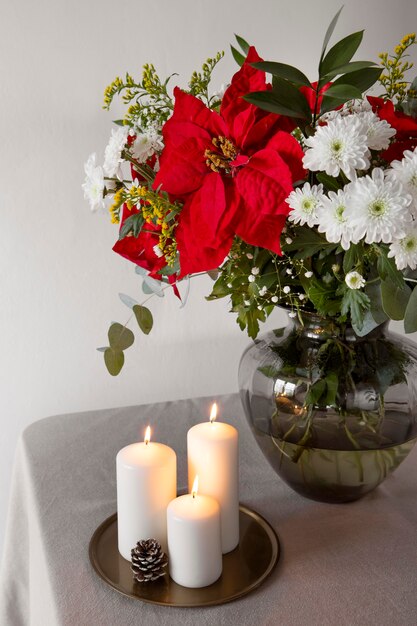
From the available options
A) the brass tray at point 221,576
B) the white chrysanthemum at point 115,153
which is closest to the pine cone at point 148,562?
the brass tray at point 221,576

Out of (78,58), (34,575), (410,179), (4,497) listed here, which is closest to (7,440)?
(4,497)

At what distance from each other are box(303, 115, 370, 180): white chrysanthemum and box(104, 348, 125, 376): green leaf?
37 centimetres

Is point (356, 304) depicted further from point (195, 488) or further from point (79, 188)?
point (79, 188)

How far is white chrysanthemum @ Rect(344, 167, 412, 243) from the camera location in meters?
0.61

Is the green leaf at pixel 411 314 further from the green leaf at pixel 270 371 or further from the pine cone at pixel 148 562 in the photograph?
the pine cone at pixel 148 562

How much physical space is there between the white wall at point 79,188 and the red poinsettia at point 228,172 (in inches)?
26.8

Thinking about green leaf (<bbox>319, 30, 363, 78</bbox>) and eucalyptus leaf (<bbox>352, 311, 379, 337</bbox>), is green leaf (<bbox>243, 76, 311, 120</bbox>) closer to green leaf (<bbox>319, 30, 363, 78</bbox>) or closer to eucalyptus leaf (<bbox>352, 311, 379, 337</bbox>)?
green leaf (<bbox>319, 30, 363, 78</bbox>)

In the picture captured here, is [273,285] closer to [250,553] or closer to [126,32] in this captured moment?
[250,553]

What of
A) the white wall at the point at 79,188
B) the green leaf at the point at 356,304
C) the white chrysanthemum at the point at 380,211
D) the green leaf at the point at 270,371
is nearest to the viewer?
the white chrysanthemum at the point at 380,211

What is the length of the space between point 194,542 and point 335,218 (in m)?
0.37

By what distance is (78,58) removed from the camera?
1.30 meters

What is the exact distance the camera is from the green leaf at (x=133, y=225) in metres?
0.77

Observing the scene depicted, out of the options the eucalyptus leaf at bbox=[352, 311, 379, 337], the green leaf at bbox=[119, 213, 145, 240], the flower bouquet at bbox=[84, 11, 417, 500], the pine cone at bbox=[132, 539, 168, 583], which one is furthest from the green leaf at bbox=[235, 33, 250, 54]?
the pine cone at bbox=[132, 539, 168, 583]

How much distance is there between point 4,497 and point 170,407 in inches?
20.2
